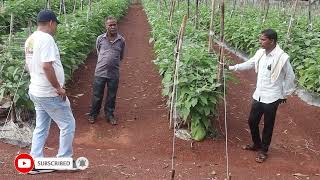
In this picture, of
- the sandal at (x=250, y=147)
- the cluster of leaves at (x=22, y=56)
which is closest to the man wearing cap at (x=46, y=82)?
the cluster of leaves at (x=22, y=56)

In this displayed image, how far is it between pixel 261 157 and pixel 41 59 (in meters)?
3.36

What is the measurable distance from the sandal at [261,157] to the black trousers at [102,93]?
2.63 metres

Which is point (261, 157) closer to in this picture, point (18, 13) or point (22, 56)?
point (22, 56)

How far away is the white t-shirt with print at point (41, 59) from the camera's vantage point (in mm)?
4570

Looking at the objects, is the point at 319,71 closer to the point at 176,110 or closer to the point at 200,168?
the point at 176,110

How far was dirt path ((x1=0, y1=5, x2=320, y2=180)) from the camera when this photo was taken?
5406 mm

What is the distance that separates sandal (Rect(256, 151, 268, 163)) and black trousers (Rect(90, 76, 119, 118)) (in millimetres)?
2627

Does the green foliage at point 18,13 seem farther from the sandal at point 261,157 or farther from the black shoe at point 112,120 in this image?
the sandal at point 261,157

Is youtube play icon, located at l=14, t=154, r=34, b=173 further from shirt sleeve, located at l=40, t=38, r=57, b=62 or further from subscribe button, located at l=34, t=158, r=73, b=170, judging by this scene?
shirt sleeve, located at l=40, t=38, r=57, b=62

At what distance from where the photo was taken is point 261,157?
20.0ft

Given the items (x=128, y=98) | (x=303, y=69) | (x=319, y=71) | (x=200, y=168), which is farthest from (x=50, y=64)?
(x=303, y=69)

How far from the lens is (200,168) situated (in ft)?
18.5

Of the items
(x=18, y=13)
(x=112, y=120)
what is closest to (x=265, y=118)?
(x=112, y=120)

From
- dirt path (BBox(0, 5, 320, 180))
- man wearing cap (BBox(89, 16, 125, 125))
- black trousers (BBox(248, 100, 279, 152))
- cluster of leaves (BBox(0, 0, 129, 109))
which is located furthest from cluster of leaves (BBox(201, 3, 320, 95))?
cluster of leaves (BBox(0, 0, 129, 109))
